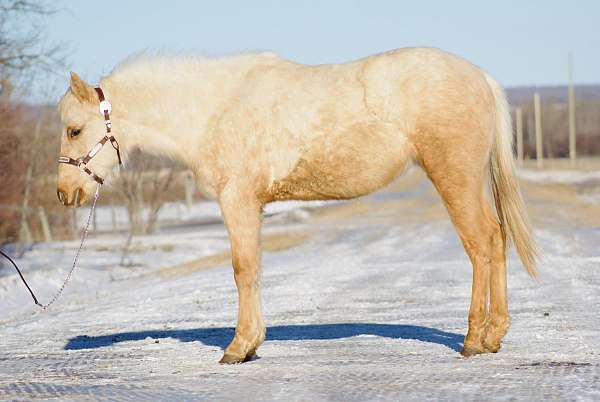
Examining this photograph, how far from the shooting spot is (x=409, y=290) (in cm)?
1345

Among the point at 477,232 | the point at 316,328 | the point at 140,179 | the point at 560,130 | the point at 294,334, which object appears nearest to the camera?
the point at 477,232

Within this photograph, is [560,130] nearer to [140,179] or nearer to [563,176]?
[563,176]

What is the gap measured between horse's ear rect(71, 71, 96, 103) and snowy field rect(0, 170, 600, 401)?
7.37 feet

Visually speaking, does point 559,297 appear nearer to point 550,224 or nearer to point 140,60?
point 140,60

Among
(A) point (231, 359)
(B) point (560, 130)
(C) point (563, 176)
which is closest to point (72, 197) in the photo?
(A) point (231, 359)

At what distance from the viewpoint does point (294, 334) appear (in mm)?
9531

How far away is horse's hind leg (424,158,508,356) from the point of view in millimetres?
7766

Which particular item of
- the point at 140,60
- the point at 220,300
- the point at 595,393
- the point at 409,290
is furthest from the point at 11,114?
the point at 595,393

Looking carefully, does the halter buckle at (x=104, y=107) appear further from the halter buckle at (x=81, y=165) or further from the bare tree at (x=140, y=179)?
the bare tree at (x=140, y=179)

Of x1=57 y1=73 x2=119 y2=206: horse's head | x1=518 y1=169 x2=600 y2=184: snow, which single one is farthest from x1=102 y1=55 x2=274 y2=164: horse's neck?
x1=518 y1=169 x2=600 y2=184: snow

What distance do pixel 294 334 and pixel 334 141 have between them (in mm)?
Answer: 2420

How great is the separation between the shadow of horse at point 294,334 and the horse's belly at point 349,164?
1615 millimetres

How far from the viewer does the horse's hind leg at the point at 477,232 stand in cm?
777

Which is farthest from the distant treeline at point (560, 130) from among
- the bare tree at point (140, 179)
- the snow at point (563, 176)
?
the bare tree at point (140, 179)
